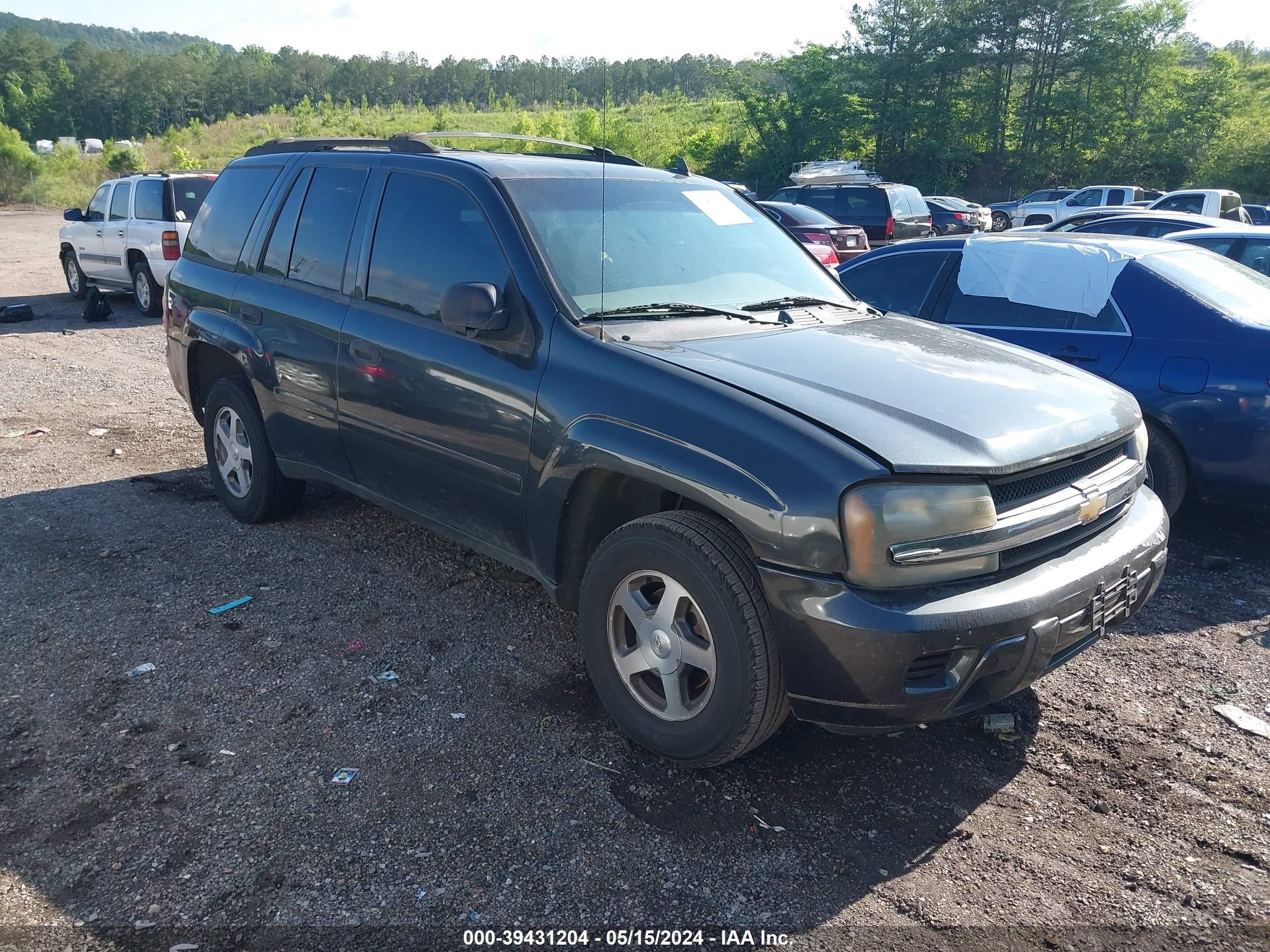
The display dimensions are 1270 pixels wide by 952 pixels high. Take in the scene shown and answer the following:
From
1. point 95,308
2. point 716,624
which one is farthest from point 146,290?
point 716,624

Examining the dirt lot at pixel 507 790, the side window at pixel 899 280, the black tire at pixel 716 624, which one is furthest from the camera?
the side window at pixel 899 280

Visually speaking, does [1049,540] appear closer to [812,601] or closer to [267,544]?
[812,601]

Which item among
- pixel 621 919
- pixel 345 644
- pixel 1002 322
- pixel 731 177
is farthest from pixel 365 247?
pixel 731 177

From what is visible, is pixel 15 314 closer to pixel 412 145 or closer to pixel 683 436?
pixel 412 145

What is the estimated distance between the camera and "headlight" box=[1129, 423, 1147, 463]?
3564 mm

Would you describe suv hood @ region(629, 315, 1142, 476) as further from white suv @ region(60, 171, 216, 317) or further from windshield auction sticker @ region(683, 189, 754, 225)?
white suv @ region(60, 171, 216, 317)

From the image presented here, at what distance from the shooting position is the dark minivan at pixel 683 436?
270 centimetres

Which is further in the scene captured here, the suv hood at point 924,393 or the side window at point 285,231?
the side window at point 285,231

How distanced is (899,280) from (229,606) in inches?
177

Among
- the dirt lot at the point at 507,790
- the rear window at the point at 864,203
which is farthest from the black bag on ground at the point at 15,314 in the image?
the rear window at the point at 864,203

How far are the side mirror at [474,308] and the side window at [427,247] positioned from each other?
19 centimetres

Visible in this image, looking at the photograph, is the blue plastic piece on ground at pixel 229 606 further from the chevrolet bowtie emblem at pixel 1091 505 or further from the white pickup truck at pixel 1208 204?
the white pickup truck at pixel 1208 204

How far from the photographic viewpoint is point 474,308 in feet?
11.2

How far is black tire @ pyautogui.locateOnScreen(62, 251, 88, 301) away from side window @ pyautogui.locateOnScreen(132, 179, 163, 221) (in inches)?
91.2
